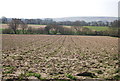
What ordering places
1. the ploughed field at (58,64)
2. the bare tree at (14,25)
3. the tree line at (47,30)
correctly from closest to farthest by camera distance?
the ploughed field at (58,64), the bare tree at (14,25), the tree line at (47,30)

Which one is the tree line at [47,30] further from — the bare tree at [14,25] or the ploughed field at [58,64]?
the ploughed field at [58,64]

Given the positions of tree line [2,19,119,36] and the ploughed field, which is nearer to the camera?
the ploughed field

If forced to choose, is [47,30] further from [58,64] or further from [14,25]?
[58,64]

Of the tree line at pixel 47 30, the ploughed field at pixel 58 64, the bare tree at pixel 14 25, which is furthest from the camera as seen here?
the tree line at pixel 47 30

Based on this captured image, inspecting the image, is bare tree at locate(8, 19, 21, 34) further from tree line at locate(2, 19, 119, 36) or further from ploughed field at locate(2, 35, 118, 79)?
ploughed field at locate(2, 35, 118, 79)

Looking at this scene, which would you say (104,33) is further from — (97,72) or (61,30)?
(97,72)

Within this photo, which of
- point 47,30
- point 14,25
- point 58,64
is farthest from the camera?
point 47,30

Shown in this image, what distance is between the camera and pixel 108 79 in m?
8.12

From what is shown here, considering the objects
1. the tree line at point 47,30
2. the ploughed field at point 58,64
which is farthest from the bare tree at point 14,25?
the ploughed field at point 58,64

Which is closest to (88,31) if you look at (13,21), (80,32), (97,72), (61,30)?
(80,32)

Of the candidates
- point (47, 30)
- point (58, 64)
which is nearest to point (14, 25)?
point (47, 30)

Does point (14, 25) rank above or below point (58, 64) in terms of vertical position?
below

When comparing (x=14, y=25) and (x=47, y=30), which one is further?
(x=47, y=30)

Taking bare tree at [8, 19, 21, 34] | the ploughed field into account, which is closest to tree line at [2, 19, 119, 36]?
bare tree at [8, 19, 21, 34]
